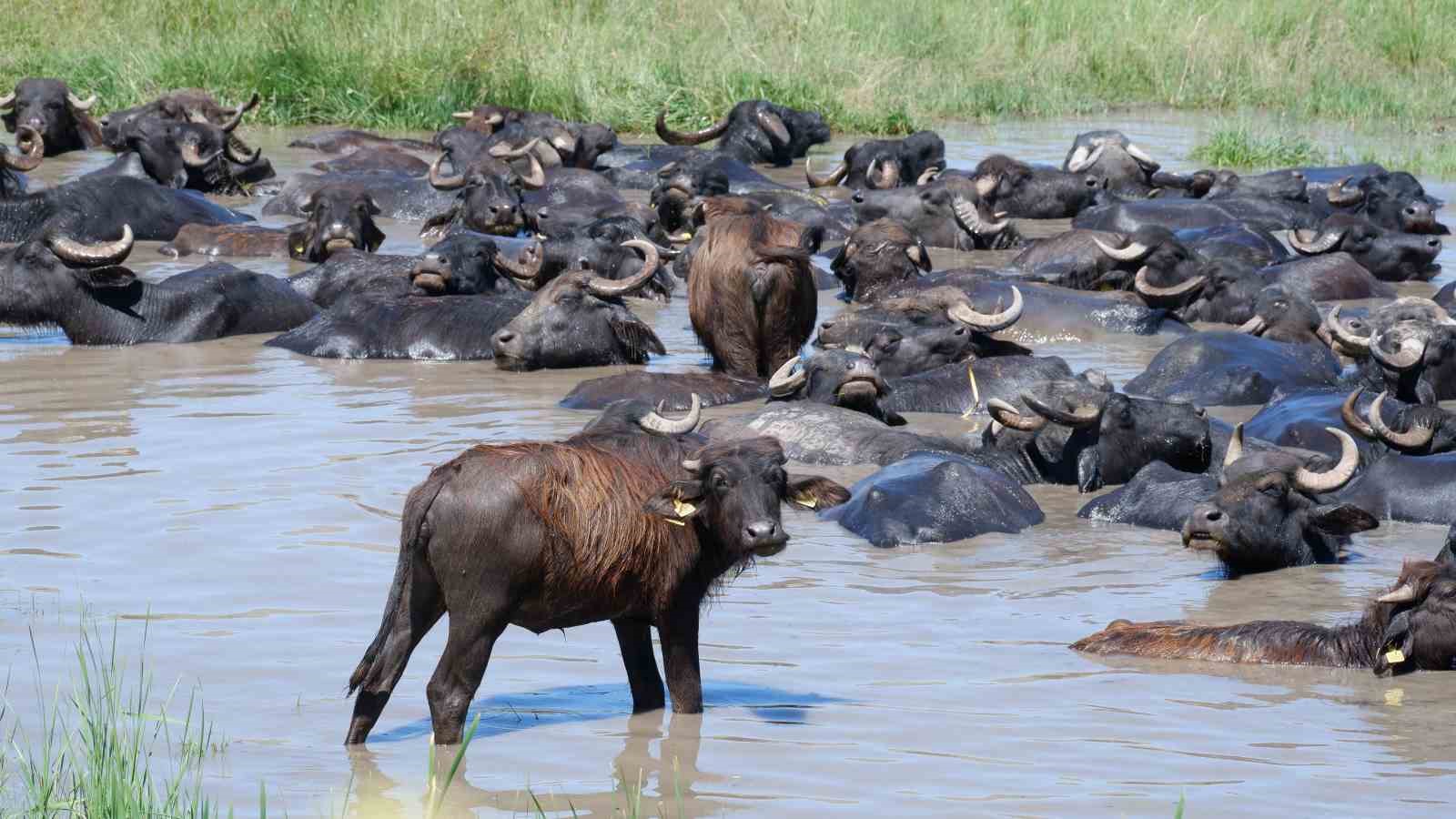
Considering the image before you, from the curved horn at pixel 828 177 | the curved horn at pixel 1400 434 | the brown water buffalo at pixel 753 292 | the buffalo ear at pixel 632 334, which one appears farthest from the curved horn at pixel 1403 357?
the curved horn at pixel 828 177

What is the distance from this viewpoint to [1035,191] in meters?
17.9

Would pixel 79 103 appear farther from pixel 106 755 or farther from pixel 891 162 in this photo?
pixel 106 755

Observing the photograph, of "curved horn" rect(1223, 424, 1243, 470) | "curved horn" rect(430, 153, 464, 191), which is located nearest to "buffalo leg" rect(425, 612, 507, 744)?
"curved horn" rect(1223, 424, 1243, 470)

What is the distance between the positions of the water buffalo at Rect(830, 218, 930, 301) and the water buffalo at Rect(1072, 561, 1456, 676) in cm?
697

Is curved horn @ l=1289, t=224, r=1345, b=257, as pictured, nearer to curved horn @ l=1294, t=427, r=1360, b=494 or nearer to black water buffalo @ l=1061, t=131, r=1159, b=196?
black water buffalo @ l=1061, t=131, r=1159, b=196

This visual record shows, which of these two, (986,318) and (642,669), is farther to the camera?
(986,318)

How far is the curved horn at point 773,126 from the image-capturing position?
2097 cm

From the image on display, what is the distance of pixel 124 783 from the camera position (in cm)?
417

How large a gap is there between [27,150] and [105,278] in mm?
8693

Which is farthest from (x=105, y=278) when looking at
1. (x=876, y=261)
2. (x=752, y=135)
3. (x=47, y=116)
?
(x=752, y=135)

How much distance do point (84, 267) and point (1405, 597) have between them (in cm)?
863

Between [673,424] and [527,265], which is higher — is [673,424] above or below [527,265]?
above

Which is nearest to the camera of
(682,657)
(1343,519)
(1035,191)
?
(682,657)

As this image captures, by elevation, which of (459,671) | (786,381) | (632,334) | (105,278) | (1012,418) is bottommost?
(632,334)
